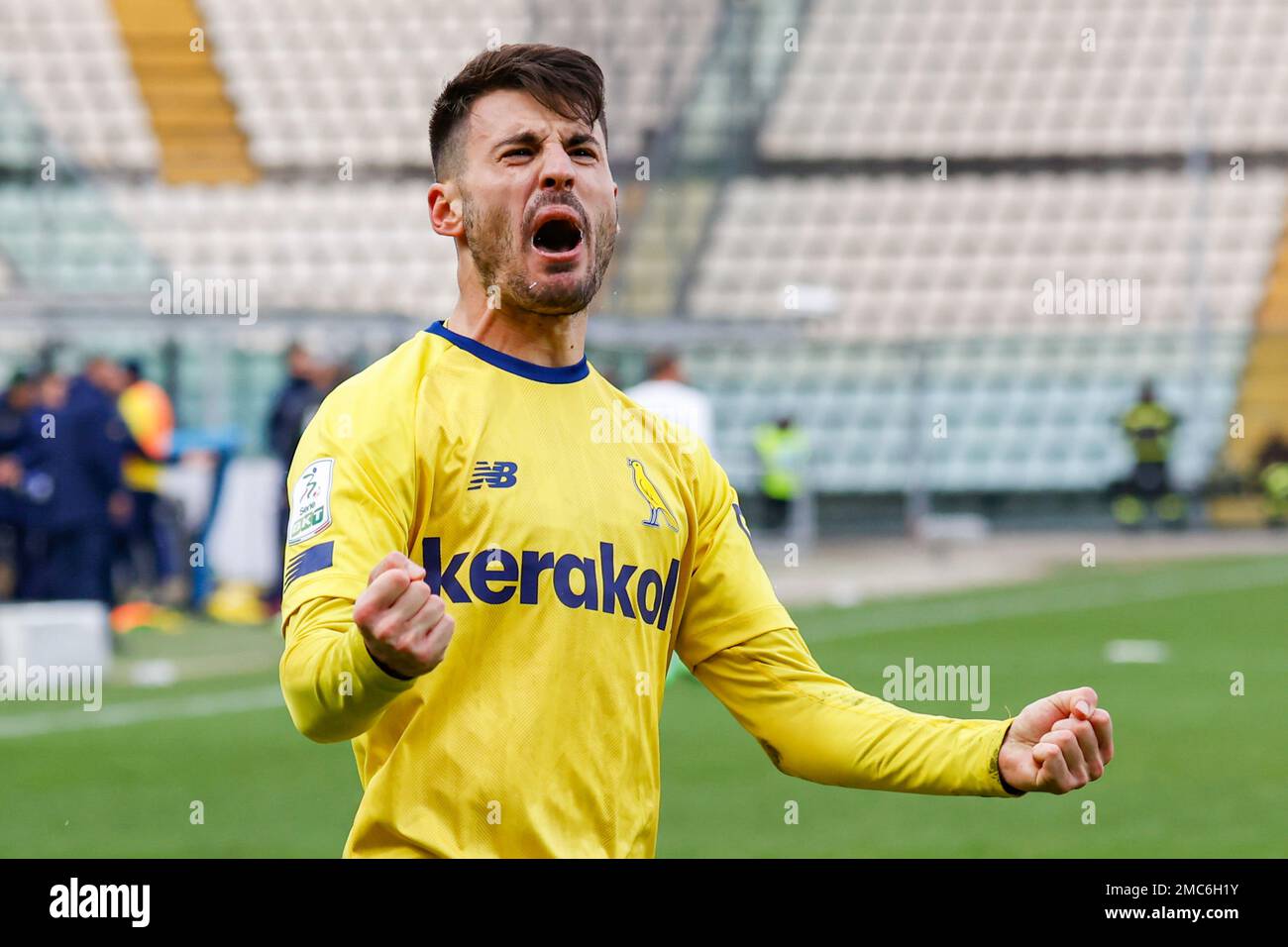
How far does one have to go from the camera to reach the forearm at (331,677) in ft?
8.26

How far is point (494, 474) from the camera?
9.70ft

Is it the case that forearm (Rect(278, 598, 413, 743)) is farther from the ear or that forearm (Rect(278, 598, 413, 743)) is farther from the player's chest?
the ear

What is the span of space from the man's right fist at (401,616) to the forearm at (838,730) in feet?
3.12

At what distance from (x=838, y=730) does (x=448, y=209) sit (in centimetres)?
104

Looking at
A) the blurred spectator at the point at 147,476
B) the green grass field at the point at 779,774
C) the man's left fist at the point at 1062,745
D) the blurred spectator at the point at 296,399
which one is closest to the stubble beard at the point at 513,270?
the man's left fist at the point at 1062,745

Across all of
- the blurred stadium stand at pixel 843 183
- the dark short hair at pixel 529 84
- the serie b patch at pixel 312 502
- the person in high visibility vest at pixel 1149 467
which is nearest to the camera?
the serie b patch at pixel 312 502

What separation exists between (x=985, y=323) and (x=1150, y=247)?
2.54 meters

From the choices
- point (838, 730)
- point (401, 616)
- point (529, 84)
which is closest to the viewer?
point (401, 616)

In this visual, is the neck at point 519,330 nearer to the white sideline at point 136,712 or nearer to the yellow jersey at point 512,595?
the yellow jersey at point 512,595

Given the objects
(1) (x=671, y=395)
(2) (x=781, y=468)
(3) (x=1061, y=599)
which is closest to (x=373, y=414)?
(1) (x=671, y=395)

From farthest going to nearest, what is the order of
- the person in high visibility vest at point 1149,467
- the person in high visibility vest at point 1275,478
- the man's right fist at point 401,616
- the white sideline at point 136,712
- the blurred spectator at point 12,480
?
the person in high visibility vest at point 1275,478 → the person in high visibility vest at point 1149,467 → the blurred spectator at point 12,480 → the white sideline at point 136,712 → the man's right fist at point 401,616

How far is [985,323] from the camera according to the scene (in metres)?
26.3

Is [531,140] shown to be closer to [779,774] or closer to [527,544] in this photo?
[527,544]

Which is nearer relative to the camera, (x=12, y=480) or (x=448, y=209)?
(x=448, y=209)
